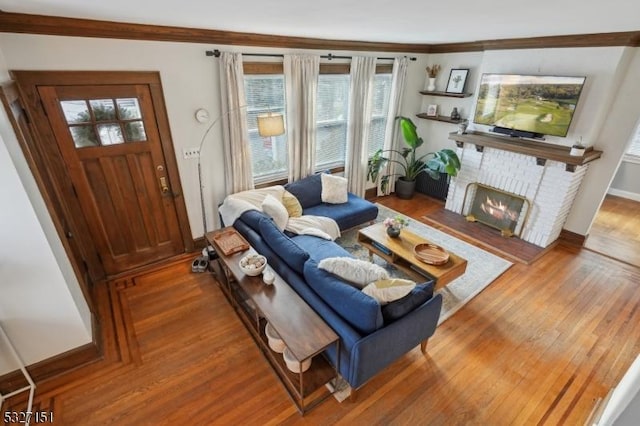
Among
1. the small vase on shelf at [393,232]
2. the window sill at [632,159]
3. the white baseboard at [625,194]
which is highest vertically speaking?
the window sill at [632,159]

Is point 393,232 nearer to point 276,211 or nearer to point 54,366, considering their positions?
point 276,211

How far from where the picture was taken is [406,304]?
7.30 feet

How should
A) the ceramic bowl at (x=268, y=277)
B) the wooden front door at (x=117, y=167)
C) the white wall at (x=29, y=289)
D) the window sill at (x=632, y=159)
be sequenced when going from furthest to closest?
1. the window sill at (x=632, y=159)
2. the wooden front door at (x=117, y=167)
3. the ceramic bowl at (x=268, y=277)
4. the white wall at (x=29, y=289)

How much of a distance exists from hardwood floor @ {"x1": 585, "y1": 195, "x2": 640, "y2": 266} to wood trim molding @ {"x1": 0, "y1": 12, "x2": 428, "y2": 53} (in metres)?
4.65

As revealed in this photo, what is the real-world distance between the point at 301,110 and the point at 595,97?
3607 mm

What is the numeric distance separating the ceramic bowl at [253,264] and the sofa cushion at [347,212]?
1.56 meters

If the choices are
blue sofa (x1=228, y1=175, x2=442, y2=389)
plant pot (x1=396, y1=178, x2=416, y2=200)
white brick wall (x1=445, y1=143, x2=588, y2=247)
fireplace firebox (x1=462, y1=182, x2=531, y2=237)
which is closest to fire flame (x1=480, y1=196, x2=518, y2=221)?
fireplace firebox (x1=462, y1=182, x2=531, y2=237)

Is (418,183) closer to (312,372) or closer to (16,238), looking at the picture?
(312,372)

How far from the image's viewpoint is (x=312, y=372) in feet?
7.55

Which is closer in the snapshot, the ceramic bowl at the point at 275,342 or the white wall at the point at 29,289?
the white wall at the point at 29,289

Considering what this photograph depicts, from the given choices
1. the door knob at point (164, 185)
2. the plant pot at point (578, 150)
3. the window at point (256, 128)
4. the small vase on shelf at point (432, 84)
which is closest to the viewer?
the door knob at point (164, 185)

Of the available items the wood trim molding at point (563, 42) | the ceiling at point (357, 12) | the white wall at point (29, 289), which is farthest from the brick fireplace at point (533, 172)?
the white wall at point (29, 289)

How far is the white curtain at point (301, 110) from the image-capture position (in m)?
3.96

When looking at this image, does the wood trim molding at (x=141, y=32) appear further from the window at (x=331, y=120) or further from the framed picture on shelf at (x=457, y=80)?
the framed picture on shelf at (x=457, y=80)
